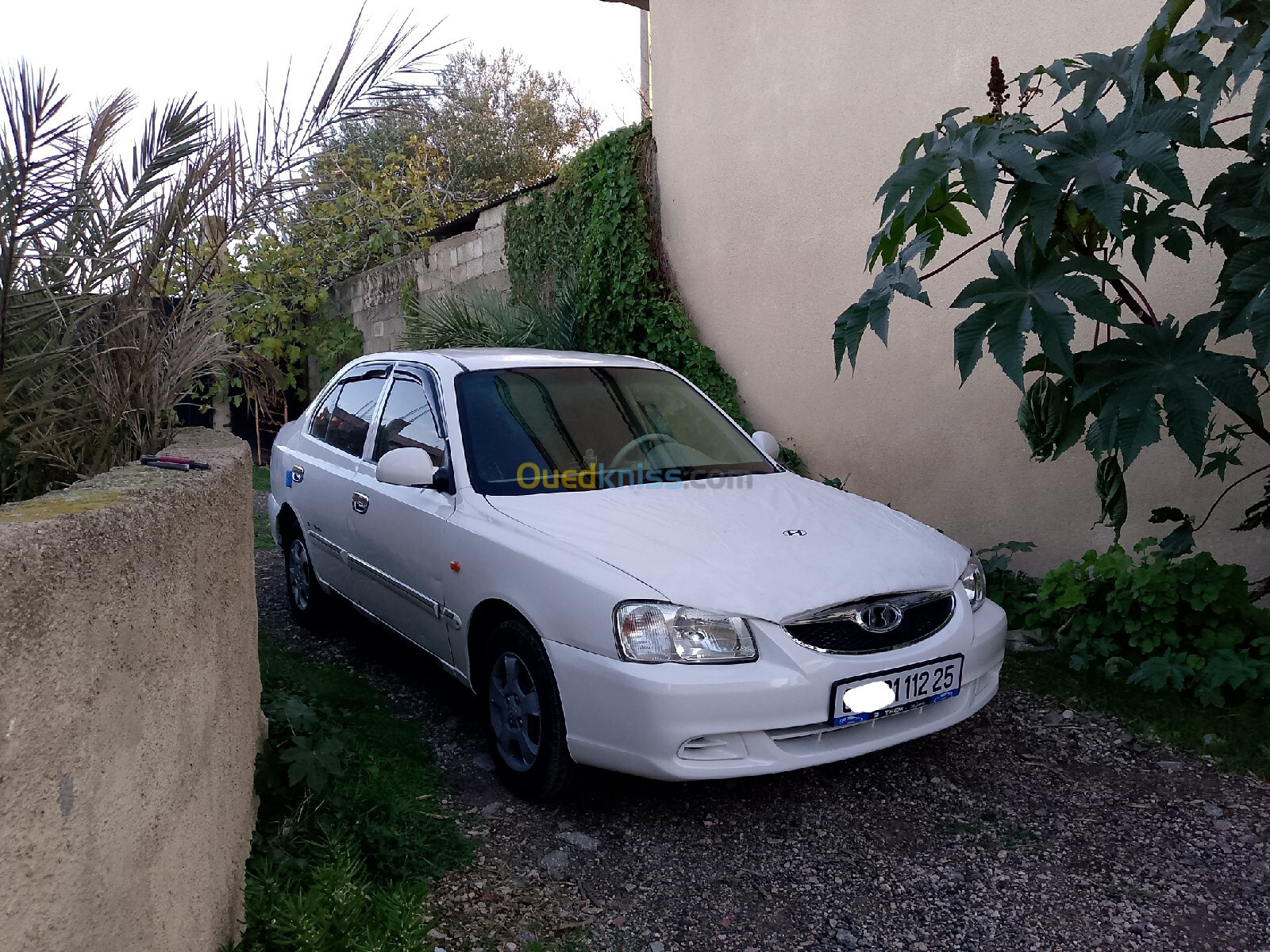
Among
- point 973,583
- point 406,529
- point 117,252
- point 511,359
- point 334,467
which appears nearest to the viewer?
point 117,252

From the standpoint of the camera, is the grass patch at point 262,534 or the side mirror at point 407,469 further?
the grass patch at point 262,534

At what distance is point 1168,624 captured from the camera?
168 inches

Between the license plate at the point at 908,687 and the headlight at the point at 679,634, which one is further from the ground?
the headlight at the point at 679,634

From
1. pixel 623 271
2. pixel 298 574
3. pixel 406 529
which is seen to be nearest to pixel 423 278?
pixel 623 271

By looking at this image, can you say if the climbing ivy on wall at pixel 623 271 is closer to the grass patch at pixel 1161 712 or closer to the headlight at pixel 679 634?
the grass patch at pixel 1161 712

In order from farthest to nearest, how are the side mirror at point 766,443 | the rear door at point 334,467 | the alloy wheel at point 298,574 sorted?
the alloy wheel at point 298,574
the rear door at point 334,467
the side mirror at point 766,443

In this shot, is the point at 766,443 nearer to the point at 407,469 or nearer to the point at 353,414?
the point at 407,469

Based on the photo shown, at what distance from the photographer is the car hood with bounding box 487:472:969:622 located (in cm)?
294

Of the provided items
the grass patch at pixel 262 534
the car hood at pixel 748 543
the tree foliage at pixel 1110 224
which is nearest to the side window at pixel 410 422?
the car hood at pixel 748 543

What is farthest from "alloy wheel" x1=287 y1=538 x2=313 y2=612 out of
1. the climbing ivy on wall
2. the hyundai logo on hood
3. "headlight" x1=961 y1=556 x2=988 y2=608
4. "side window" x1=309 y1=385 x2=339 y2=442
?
"headlight" x1=961 y1=556 x2=988 y2=608

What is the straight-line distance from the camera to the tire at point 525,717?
10.1ft

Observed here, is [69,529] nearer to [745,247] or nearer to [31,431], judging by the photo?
[31,431]

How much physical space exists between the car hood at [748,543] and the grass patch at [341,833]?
995 millimetres

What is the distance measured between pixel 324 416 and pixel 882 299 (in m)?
3.28
